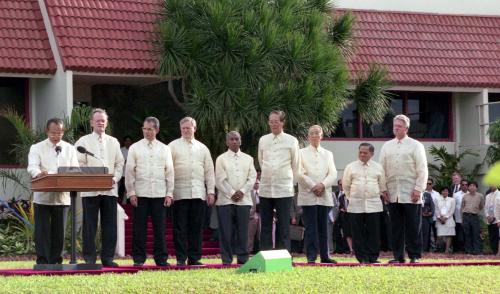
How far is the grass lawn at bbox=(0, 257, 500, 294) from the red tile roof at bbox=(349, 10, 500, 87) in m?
15.2

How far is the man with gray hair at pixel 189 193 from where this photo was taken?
55.2 feet

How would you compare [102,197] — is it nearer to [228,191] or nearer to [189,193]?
[189,193]

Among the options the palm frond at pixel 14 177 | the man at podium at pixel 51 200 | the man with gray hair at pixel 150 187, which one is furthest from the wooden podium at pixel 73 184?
the palm frond at pixel 14 177

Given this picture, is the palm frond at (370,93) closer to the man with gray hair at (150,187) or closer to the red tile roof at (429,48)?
the red tile roof at (429,48)

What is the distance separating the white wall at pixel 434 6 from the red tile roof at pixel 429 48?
31cm

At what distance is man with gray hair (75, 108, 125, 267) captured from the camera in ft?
53.6

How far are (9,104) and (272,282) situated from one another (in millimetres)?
15189

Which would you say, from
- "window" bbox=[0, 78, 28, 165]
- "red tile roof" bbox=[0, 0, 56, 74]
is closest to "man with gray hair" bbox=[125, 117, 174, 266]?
"red tile roof" bbox=[0, 0, 56, 74]

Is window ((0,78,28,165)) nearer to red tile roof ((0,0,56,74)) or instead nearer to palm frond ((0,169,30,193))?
palm frond ((0,169,30,193))

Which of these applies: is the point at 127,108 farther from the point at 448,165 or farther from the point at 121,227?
the point at 448,165

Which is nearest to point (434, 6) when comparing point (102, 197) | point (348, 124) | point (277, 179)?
point (348, 124)

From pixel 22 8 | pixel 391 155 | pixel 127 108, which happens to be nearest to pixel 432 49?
pixel 127 108

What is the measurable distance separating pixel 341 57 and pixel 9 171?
7.55 metres

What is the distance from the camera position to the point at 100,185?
1495 cm
